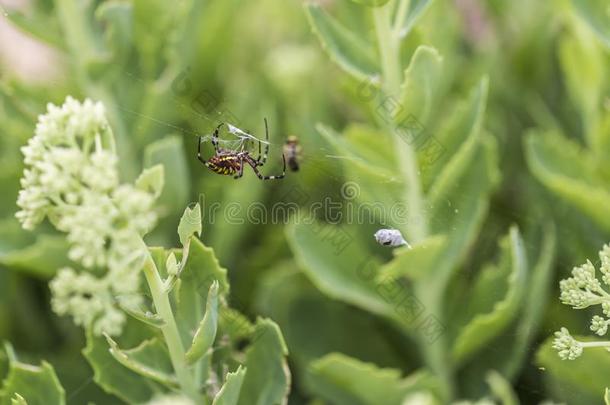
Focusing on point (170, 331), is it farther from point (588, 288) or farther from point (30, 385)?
point (588, 288)

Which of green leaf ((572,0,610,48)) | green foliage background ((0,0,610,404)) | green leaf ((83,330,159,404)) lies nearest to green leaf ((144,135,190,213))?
green foliage background ((0,0,610,404))

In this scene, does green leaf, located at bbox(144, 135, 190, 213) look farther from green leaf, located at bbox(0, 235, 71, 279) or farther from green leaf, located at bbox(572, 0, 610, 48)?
green leaf, located at bbox(572, 0, 610, 48)

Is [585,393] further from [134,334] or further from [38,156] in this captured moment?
[38,156]

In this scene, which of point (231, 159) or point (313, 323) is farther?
point (313, 323)

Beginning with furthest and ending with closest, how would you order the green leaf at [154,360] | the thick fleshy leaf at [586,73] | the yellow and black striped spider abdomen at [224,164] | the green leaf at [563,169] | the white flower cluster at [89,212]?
the thick fleshy leaf at [586,73] → the green leaf at [563,169] → the yellow and black striped spider abdomen at [224,164] → the green leaf at [154,360] → the white flower cluster at [89,212]

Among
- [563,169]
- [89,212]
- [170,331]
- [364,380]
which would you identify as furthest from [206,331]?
[563,169]

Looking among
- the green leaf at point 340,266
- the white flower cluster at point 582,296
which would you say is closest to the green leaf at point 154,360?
the green leaf at point 340,266

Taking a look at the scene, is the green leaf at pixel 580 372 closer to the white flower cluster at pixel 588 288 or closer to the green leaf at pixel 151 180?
the white flower cluster at pixel 588 288
